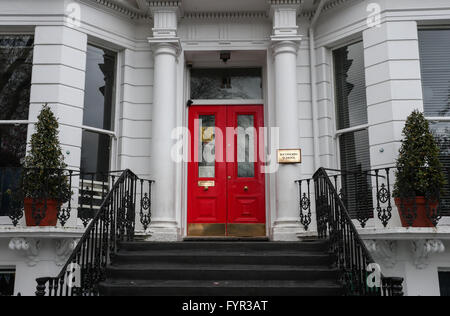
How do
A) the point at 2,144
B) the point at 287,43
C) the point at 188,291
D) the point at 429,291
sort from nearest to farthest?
the point at 188,291, the point at 429,291, the point at 2,144, the point at 287,43

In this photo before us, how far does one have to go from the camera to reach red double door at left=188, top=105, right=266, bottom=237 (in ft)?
25.6

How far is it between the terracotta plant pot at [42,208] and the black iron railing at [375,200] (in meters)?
3.57

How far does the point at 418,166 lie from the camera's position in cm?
601

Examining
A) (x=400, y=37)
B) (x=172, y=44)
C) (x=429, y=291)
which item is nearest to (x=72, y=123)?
(x=172, y=44)

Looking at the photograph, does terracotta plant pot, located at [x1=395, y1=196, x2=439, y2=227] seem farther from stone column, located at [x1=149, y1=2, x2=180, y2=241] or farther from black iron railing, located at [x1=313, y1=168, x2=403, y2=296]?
stone column, located at [x1=149, y1=2, x2=180, y2=241]

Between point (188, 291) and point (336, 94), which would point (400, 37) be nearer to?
point (336, 94)

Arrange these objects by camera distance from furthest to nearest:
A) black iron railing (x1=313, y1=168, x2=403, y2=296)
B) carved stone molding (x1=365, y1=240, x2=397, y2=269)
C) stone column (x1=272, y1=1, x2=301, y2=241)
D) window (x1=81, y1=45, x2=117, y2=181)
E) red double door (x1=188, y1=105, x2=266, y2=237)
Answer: red double door (x1=188, y1=105, x2=266, y2=237) < window (x1=81, y1=45, x2=117, y2=181) < stone column (x1=272, y1=1, x2=301, y2=241) < carved stone molding (x1=365, y1=240, x2=397, y2=269) < black iron railing (x1=313, y1=168, x2=403, y2=296)

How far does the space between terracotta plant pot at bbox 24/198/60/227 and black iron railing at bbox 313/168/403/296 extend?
3.72m

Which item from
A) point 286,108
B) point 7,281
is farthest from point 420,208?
point 7,281

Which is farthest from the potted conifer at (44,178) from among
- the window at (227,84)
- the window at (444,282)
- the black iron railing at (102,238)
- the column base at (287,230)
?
the window at (444,282)

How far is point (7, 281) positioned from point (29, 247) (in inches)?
29.8

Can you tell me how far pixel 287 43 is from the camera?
7539mm

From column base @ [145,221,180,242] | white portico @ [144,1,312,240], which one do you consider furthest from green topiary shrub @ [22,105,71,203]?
white portico @ [144,1,312,240]

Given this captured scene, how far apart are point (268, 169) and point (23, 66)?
4.37 metres
